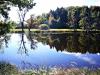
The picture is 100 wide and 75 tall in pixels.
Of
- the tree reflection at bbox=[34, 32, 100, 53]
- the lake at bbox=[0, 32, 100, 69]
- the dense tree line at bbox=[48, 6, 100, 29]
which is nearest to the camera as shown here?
the lake at bbox=[0, 32, 100, 69]

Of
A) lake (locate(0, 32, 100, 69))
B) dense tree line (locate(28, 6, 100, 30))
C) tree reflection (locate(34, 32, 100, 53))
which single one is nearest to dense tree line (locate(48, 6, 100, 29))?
dense tree line (locate(28, 6, 100, 30))

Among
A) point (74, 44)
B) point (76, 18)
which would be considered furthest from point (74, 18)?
point (74, 44)

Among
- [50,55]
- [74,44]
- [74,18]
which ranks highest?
[50,55]

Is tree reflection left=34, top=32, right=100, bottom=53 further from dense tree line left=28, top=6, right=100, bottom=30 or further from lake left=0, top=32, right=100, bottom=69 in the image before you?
dense tree line left=28, top=6, right=100, bottom=30

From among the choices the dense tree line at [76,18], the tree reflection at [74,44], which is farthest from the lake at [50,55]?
the dense tree line at [76,18]

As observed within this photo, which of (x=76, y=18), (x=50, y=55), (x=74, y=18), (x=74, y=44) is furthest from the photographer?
(x=74, y=18)

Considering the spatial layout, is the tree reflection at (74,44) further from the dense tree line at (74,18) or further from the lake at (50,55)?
the dense tree line at (74,18)

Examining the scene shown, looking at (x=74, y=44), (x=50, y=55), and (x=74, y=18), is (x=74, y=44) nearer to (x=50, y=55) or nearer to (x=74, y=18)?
(x=50, y=55)

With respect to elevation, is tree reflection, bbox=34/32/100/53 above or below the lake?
below

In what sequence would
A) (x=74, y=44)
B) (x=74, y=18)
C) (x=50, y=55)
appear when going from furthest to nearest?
(x=74, y=18) < (x=74, y=44) < (x=50, y=55)

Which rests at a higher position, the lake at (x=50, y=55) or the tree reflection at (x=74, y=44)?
the lake at (x=50, y=55)

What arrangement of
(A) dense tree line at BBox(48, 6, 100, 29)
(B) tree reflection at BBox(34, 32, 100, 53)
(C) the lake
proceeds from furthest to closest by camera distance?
(A) dense tree line at BBox(48, 6, 100, 29) < (B) tree reflection at BBox(34, 32, 100, 53) < (C) the lake

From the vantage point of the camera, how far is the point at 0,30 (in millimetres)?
25094

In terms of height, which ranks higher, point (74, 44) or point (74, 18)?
point (74, 18)
